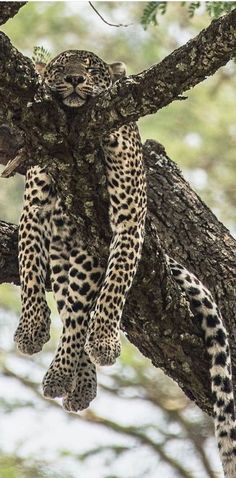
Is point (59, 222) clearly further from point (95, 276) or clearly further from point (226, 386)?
point (226, 386)

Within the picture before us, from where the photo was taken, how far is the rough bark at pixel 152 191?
22.0 ft

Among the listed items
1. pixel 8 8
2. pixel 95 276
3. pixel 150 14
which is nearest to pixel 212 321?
pixel 95 276

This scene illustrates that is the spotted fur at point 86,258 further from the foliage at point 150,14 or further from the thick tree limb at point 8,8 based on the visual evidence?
the thick tree limb at point 8,8

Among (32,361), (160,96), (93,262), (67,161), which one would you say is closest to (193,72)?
(160,96)

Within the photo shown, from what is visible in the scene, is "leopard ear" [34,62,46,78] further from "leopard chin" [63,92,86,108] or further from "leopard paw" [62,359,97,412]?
"leopard paw" [62,359,97,412]

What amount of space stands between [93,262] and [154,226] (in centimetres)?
42

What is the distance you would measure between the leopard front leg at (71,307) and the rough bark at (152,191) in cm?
31

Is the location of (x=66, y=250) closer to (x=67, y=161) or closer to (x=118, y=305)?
(x=118, y=305)

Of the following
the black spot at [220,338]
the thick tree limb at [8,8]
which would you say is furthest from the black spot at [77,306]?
the thick tree limb at [8,8]

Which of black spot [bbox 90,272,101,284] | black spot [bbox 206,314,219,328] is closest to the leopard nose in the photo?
black spot [bbox 90,272,101,284]

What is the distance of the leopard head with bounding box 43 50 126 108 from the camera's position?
7562 millimetres

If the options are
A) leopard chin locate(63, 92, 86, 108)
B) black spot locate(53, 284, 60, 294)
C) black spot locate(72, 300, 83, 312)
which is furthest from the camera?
black spot locate(53, 284, 60, 294)

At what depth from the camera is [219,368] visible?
801 cm

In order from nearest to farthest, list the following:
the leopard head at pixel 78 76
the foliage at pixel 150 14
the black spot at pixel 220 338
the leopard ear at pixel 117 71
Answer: the leopard head at pixel 78 76
the black spot at pixel 220 338
the leopard ear at pixel 117 71
the foliage at pixel 150 14
